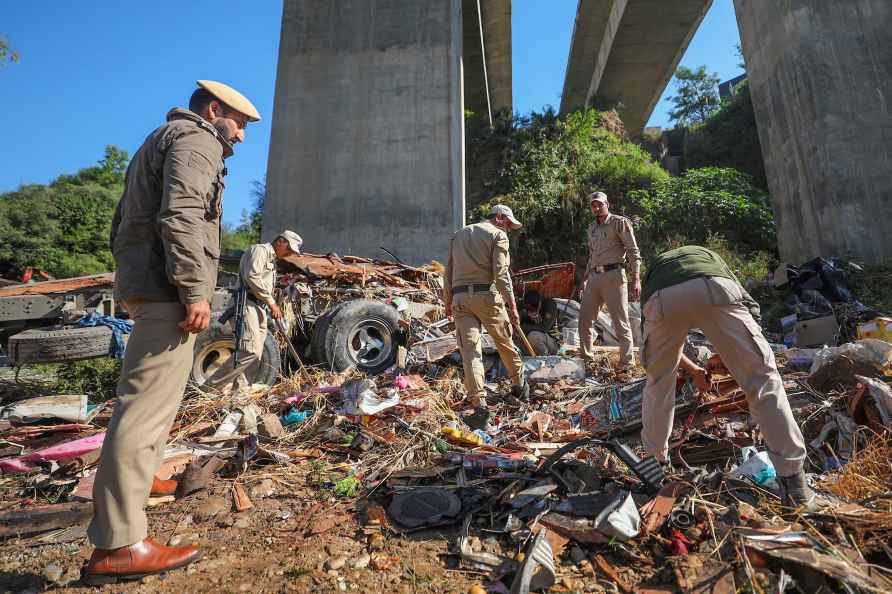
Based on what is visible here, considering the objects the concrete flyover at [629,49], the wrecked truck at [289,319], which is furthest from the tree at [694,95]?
the wrecked truck at [289,319]

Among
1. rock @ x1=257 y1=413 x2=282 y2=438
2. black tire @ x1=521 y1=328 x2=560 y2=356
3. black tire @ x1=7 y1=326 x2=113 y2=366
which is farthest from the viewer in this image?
black tire @ x1=521 y1=328 x2=560 y2=356

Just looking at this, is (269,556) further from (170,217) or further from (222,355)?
(222,355)

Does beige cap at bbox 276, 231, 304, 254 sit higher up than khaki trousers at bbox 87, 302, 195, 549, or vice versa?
beige cap at bbox 276, 231, 304, 254

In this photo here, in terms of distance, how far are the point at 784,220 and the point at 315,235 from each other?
9781 mm

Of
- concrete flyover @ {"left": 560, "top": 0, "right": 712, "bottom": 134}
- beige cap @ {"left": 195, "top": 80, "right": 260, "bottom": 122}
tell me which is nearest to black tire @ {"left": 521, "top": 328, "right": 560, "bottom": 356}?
beige cap @ {"left": 195, "top": 80, "right": 260, "bottom": 122}

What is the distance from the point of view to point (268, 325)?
5.12 meters

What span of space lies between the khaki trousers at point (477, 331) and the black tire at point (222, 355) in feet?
6.79

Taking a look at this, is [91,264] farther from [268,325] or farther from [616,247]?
[616,247]

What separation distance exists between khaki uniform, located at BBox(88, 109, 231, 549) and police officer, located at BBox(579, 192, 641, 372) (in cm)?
440

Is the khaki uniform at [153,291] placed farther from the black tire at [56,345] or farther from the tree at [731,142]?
the tree at [731,142]

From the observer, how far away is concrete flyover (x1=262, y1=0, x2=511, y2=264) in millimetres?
9727

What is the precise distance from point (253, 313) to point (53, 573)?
2881 mm

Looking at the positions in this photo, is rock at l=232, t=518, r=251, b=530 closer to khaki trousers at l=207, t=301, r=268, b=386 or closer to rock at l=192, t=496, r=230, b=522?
rock at l=192, t=496, r=230, b=522

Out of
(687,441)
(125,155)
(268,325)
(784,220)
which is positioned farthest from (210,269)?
(125,155)
